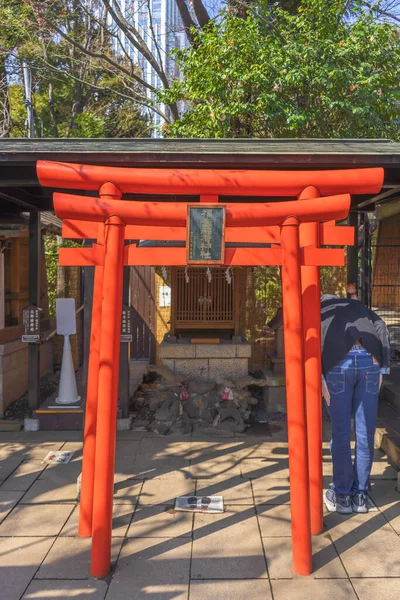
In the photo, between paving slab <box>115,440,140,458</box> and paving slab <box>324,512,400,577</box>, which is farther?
paving slab <box>115,440,140,458</box>

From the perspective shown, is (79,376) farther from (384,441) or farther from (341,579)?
(341,579)

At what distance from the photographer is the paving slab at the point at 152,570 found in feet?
10.8

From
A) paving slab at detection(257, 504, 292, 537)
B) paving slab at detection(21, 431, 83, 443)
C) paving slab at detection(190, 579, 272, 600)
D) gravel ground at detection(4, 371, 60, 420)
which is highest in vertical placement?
gravel ground at detection(4, 371, 60, 420)

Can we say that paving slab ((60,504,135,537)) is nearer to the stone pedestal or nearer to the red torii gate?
the red torii gate

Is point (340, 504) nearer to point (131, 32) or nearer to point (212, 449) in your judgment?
point (212, 449)

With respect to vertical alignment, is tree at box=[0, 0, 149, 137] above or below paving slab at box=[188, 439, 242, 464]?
above

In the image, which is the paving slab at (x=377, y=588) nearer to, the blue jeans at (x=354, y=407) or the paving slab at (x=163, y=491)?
the blue jeans at (x=354, y=407)

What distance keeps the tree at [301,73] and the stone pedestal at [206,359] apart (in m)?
4.81

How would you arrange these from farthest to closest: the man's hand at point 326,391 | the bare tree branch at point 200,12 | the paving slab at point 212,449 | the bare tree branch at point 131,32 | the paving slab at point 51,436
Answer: the bare tree branch at point 200,12 → the bare tree branch at point 131,32 → the paving slab at point 51,436 → the paving slab at point 212,449 → the man's hand at point 326,391

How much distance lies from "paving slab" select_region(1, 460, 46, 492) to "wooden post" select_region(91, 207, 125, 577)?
1740 mm

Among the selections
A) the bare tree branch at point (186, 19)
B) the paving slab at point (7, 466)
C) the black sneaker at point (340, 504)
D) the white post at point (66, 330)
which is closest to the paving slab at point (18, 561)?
the paving slab at point (7, 466)

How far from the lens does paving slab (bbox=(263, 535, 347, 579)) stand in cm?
348

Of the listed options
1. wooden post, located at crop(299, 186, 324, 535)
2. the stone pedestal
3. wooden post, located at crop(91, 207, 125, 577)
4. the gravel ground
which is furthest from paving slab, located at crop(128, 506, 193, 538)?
the gravel ground

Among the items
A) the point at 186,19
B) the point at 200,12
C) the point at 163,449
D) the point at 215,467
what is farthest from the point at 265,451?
the point at 186,19
